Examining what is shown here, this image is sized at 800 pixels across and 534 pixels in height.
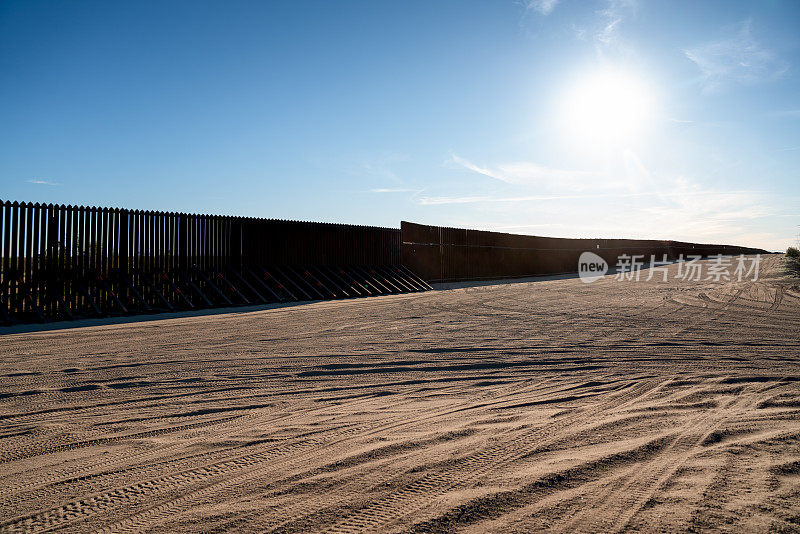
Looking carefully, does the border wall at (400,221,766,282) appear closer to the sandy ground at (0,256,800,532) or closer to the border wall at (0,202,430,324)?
the border wall at (0,202,430,324)

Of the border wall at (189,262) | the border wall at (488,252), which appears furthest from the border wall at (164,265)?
the border wall at (488,252)

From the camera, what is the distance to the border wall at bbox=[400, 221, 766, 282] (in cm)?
2109

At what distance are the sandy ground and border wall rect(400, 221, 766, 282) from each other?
548 inches

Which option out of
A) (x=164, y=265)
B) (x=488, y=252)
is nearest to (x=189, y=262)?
(x=164, y=265)

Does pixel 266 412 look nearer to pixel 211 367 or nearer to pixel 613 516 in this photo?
pixel 211 367

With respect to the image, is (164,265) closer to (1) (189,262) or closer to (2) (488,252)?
(1) (189,262)

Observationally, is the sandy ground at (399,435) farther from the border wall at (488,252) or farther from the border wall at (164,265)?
the border wall at (488,252)

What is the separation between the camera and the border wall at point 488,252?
830 inches

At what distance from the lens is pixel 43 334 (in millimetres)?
8117

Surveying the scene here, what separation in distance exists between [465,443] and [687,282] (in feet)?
63.1

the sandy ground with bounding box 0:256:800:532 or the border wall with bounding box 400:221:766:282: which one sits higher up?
the border wall with bounding box 400:221:766:282

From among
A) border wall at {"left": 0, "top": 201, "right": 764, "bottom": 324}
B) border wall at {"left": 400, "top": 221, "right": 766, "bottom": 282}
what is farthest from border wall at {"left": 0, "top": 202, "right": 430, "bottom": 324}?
border wall at {"left": 400, "top": 221, "right": 766, "bottom": 282}

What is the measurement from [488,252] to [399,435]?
2208 cm

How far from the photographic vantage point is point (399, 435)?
10.8 feet
